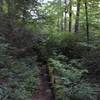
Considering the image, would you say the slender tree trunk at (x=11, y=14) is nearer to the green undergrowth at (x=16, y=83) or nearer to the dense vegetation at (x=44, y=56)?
the dense vegetation at (x=44, y=56)

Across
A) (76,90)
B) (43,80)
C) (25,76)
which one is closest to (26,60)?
(43,80)

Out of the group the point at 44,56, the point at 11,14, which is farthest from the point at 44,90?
the point at 11,14

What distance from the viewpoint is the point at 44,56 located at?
14.0m

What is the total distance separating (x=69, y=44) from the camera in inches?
565

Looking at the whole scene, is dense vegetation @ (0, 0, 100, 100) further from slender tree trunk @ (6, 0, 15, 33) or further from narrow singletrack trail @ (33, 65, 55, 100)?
narrow singletrack trail @ (33, 65, 55, 100)

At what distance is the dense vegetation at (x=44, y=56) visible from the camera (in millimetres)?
7305

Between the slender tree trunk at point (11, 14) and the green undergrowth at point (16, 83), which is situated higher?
the slender tree trunk at point (11, 14)

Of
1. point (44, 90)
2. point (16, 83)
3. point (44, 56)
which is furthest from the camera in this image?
point (44, 56)

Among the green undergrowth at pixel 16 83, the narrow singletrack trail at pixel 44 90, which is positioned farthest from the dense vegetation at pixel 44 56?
the narrow singletrack trail at pixel 44 90

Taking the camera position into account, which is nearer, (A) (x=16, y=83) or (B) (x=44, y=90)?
(A) (x=16, y=83)

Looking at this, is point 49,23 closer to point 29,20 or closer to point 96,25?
point 29,20

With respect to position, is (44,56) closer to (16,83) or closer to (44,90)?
(44,90)

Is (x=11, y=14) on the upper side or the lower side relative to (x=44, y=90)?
upper

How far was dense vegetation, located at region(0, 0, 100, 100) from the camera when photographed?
24.0 feet
